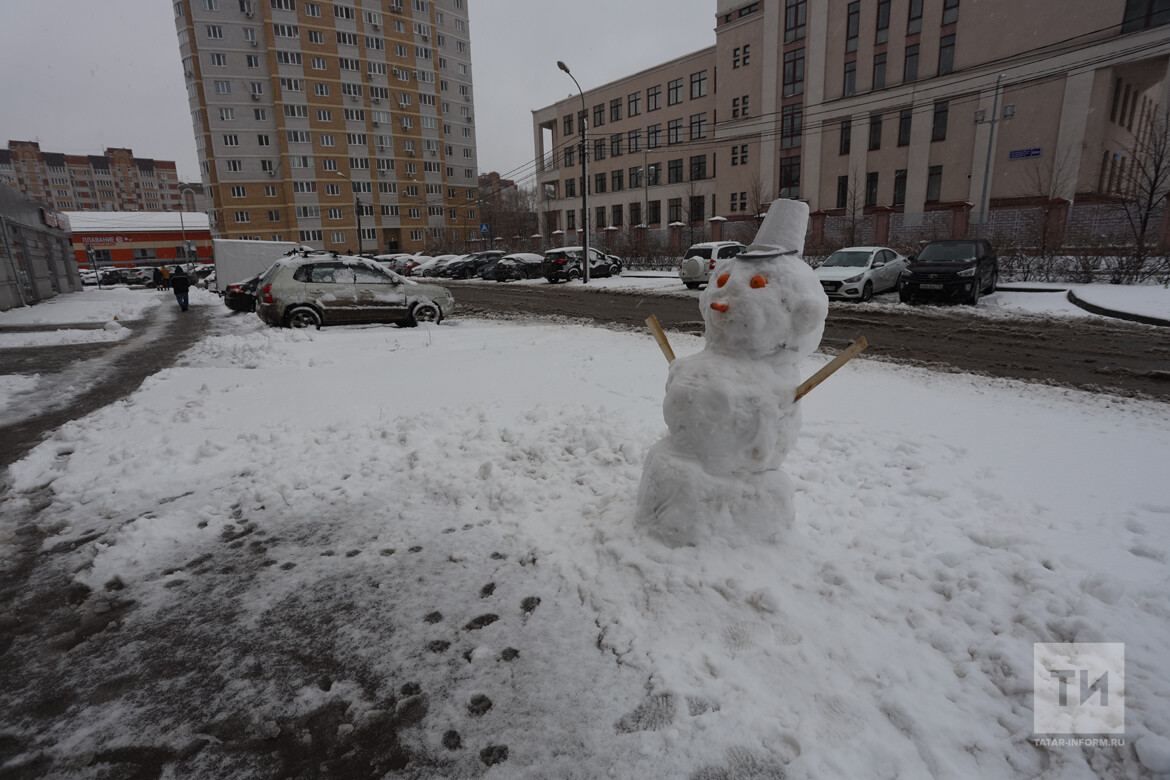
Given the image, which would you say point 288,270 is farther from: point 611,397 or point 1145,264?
point 1145,264

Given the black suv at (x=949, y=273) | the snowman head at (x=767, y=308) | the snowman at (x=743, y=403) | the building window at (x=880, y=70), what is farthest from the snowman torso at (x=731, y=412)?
the building window at (x=880, y=70)

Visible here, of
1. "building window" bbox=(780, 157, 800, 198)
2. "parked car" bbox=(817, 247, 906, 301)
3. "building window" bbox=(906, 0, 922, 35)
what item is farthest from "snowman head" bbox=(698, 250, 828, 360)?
"building window" bbox=(906, 0, 922, 35)

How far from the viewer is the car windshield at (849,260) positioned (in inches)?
646

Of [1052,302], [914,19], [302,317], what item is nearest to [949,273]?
[1052,302]

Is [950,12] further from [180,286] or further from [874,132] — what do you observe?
[180,286]

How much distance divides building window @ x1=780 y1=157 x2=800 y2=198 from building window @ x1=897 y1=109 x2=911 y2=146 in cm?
700

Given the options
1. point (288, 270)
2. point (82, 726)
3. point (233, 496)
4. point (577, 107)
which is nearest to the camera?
point (82, 726)

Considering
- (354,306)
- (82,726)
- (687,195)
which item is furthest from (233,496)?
(687,195)

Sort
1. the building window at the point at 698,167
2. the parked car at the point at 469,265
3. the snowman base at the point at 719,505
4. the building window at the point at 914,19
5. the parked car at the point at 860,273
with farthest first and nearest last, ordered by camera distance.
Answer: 1. the building window at the point at 698,167
2. the building window at the point at 914,19
3. the parked car at the point at 469,265
4. the parked car at the point at 860,273
5. the snowman base at the point at 719,505

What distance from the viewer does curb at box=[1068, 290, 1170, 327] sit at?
35.5 ft

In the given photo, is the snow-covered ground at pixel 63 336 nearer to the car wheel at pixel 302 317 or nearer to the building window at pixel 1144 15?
the car wheel at pixel 302 317

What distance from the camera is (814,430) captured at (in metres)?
5.25

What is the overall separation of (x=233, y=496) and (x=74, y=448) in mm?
2391

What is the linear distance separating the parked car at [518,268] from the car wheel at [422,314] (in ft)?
58.4
